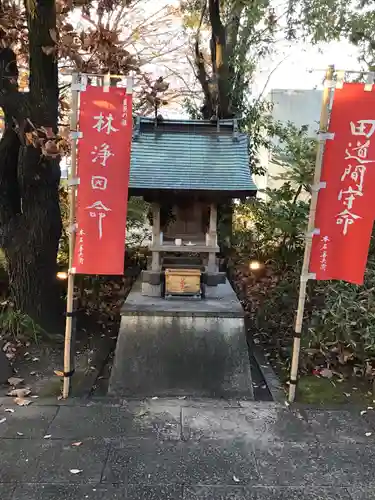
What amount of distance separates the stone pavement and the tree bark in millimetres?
1976

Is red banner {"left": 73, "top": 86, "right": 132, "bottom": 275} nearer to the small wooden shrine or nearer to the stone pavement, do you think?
the small wooden shrine

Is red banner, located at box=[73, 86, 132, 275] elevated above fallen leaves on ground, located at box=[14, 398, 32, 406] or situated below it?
above

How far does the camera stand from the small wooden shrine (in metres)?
5.93

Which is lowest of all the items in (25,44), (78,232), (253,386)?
(253,386)

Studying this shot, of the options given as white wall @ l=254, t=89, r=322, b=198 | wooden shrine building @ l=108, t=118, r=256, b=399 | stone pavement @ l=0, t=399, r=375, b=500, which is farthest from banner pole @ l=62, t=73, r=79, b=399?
white wall @ l=254, t=89, r=322, b=198

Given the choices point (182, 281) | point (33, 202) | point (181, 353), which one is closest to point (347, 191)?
point (182, 281)

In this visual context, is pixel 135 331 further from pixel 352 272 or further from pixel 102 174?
pixel 352 272

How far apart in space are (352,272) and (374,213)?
0.72 meters

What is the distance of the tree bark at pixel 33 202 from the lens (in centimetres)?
610

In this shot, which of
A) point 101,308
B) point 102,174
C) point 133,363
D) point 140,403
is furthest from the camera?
point 101,308

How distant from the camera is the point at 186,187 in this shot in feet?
19.1

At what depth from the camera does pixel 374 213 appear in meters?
4.84

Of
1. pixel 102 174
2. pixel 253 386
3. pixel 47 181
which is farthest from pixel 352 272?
pixel 47 181

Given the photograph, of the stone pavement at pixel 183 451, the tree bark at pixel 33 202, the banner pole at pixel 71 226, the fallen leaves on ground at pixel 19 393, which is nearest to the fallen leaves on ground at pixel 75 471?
the stone pavement at pixel 183 451
